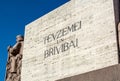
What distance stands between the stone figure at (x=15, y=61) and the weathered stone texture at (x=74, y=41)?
73cm

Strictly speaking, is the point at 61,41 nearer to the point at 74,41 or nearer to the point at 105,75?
the point at 74,41

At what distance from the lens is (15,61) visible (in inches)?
524

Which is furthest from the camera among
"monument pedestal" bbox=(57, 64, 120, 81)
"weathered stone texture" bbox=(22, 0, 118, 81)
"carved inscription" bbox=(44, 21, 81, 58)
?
"carved inscription" bbox=(44, 21, 81, 58)

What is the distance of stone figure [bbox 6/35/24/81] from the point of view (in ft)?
42.9

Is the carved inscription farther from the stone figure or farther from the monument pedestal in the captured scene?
the monument pedestal

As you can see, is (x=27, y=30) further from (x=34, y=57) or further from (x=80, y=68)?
(x=80, y=68)

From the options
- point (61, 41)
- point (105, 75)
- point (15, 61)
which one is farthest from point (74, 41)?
point (15, 61)

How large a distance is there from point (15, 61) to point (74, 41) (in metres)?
4.18

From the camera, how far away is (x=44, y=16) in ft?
39.6

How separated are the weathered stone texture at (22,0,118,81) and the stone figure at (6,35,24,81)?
0.73 m

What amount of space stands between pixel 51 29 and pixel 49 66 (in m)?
1.49

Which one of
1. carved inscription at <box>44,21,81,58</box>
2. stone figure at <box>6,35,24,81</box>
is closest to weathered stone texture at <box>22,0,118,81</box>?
carved inscription at <box>44,21,81,58</box>

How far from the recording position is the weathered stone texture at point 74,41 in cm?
904

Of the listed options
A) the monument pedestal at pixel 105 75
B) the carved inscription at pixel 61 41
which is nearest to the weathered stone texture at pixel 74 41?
the carved inscription at pixel 61 41
